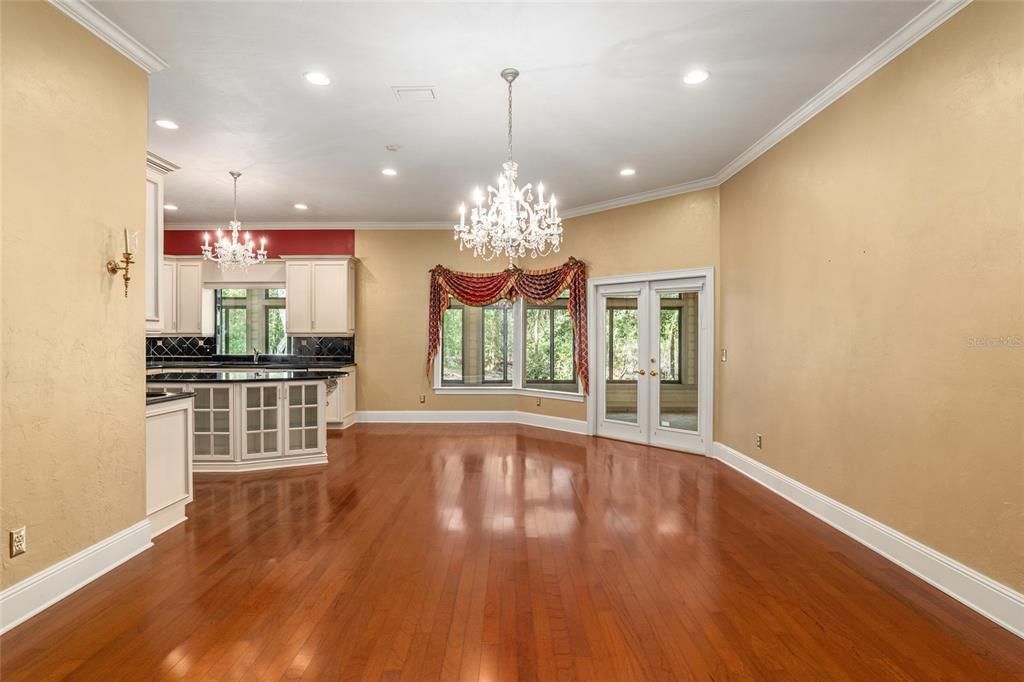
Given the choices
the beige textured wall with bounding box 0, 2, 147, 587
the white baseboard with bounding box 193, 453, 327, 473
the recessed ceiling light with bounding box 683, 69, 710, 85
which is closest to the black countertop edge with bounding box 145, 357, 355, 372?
the white baseboard with bounding box 193, 453, 327, 473

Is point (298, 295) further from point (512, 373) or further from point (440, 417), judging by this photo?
point (512, 373)

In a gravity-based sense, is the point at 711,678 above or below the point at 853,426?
below

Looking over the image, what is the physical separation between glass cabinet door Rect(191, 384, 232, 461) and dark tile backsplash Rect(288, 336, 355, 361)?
2829 mm

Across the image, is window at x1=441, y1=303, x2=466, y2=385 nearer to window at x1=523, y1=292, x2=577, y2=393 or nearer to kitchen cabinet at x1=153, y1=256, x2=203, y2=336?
window at x1=523, y1=292, x2=577, y2=393

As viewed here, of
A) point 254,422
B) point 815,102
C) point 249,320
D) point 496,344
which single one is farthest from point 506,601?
point 249,320

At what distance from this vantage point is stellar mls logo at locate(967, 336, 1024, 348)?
7.75ft

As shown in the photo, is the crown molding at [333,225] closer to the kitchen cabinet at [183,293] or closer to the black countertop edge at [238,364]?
the kitchen cabinet at [183,293]

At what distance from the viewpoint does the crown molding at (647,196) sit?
562 centimetres

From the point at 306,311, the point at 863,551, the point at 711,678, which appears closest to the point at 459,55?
the point at 711,678

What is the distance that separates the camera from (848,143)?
11.4ft

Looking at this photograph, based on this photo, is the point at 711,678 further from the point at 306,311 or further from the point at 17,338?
the point at 306,311

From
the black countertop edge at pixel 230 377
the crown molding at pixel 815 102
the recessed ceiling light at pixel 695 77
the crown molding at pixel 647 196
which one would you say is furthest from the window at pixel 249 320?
the recessed ceiling light at pixel 695 77

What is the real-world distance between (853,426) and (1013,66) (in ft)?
7.17

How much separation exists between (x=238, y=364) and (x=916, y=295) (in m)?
8.43
